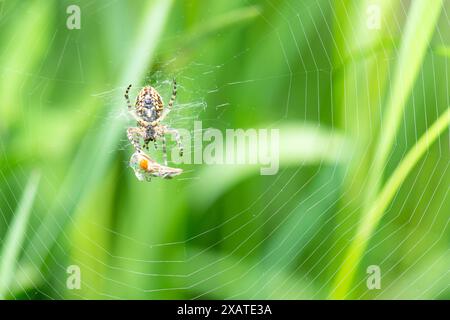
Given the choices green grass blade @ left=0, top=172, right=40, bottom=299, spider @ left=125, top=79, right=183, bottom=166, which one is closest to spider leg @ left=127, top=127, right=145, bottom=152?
spider @ left=125, top=79, right=183, bottom=166

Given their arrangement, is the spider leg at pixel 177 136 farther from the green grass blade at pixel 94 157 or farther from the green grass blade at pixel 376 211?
the green grass blade at pixel 376 211

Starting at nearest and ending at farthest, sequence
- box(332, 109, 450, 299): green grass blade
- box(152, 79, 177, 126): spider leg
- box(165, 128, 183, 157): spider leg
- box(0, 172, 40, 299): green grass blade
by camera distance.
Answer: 1. box(332, 109, 450, 299): green grass blade
2. box(0, 172, 40, 299): green grass blade
3. box(165, 128, 183, 157): spider leg
4. box(152, 79, 177, 126): spider leg

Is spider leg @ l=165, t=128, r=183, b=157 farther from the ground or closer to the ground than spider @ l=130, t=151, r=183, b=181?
farther from the ground

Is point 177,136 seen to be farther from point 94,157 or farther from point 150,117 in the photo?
point 94,157

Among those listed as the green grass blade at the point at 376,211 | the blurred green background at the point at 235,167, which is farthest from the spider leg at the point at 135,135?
the green grass blade at the point at 376,211

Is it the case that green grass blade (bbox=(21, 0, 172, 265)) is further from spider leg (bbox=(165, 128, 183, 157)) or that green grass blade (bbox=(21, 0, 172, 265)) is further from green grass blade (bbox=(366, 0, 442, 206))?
green grass blade (bbox=(366, 0, 442, 206))
